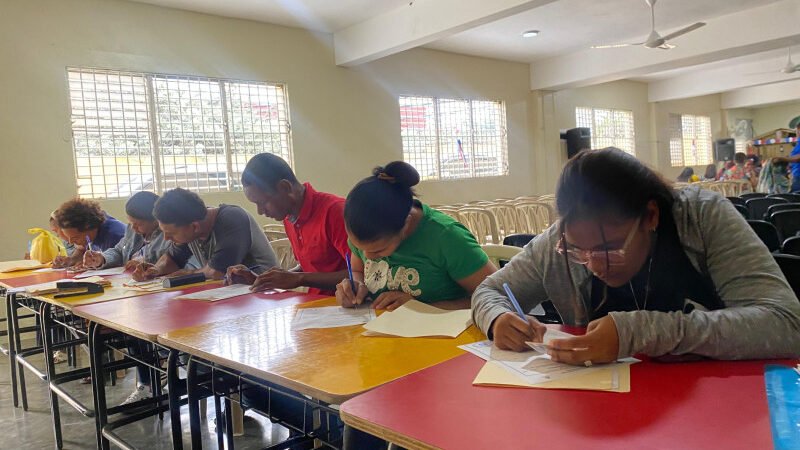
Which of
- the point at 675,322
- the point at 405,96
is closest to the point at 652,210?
the point at 675,322

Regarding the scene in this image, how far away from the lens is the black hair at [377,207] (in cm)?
170

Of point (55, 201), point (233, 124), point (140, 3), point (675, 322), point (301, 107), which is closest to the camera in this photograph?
point (675, 322)

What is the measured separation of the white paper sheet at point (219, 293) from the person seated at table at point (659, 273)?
1.28 m

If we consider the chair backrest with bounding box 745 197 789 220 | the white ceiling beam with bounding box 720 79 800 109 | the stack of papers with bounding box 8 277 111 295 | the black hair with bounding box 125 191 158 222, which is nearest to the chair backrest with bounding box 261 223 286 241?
the black hair with bounding box 125 191 158 222

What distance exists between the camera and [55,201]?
5020mm

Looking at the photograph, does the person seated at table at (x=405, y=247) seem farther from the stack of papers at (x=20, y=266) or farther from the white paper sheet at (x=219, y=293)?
the stack of papers at (x=20, y=266)

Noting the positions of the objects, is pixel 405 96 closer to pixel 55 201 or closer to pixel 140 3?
pixel 140 3

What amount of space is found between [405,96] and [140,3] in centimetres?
342

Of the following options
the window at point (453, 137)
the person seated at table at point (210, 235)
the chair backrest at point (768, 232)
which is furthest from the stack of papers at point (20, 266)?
the window at point (453, 137)

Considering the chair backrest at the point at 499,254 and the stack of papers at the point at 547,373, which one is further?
the chair backrest at the point at 499,254

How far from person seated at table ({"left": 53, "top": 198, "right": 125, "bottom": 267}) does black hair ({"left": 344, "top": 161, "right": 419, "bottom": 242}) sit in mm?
2935

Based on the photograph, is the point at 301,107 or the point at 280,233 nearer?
the point at 280,233

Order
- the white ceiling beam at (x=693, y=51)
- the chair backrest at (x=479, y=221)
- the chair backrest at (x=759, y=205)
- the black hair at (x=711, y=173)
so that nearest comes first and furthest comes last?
the chair backrest at (x=759, y=205) → the chair backrest at (x=479, y=221) → the white ceiling beam at (x=693, y=51) → the black hair at (x=711, y=173)

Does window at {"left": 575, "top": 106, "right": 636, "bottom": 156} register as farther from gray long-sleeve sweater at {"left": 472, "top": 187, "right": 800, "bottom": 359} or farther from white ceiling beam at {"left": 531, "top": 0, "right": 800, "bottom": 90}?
gray long-sleeve sweater at {"left": 472, "top": 187, "right": 800, "bottom": 359}
